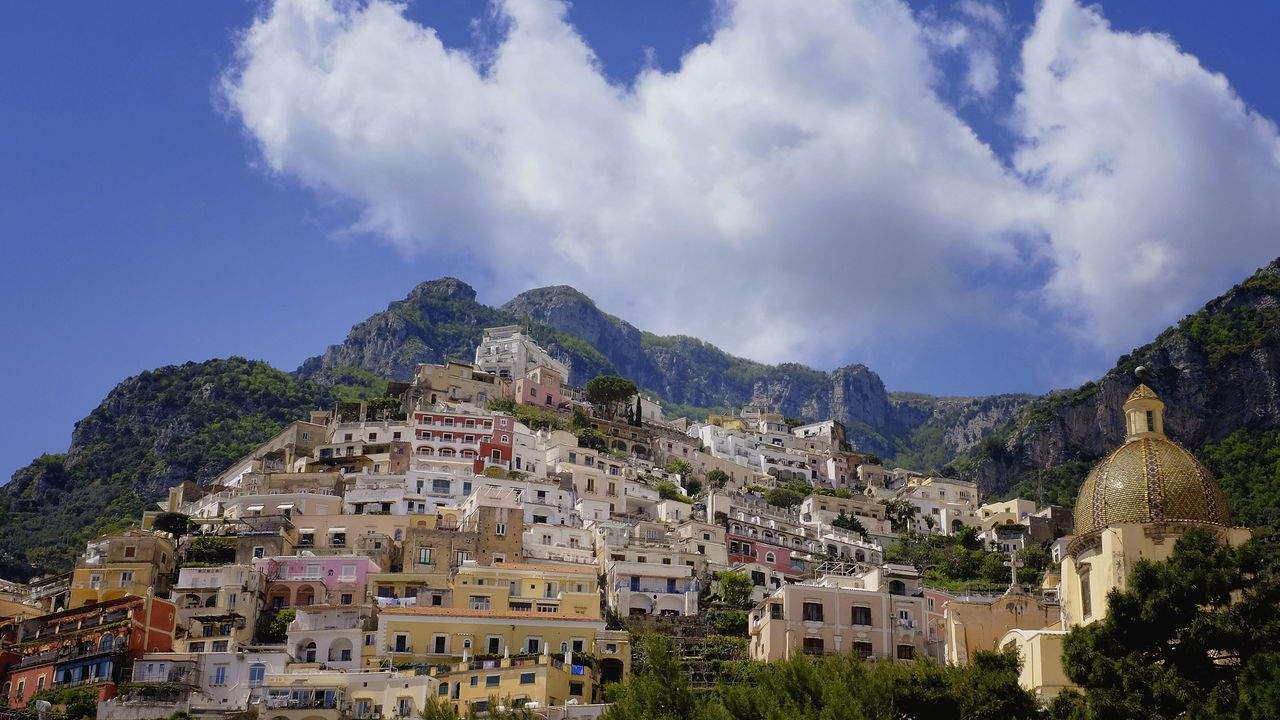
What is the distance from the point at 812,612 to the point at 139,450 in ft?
272

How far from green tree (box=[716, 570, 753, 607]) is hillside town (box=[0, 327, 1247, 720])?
0.11 meters

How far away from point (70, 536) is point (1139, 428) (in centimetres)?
8338

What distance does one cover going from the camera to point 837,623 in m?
62.6

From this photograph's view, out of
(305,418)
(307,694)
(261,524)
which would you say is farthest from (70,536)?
(307,694)

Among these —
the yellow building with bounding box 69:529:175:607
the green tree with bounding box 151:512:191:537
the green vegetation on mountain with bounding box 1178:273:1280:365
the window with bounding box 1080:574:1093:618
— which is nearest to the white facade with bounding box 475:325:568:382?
the green tree with bounding box 151:512:191:537

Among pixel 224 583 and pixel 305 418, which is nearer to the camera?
pixel 224 583

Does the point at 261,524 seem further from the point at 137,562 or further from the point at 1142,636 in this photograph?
the point at 1142,636

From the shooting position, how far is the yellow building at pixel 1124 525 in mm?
44125

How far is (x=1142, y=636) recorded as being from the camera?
3978 centimetres

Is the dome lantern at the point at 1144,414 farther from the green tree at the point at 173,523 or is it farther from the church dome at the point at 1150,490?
the green tree at the point at 173,523

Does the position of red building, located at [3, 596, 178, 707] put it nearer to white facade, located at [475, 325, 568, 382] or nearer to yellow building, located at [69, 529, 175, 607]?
yellow building, located at [69, 529, 175, 607]

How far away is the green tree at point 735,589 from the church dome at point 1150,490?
27.6 m

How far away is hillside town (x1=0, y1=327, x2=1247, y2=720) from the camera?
53.1 meters

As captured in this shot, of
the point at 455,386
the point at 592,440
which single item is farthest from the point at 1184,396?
the point at 455,386
